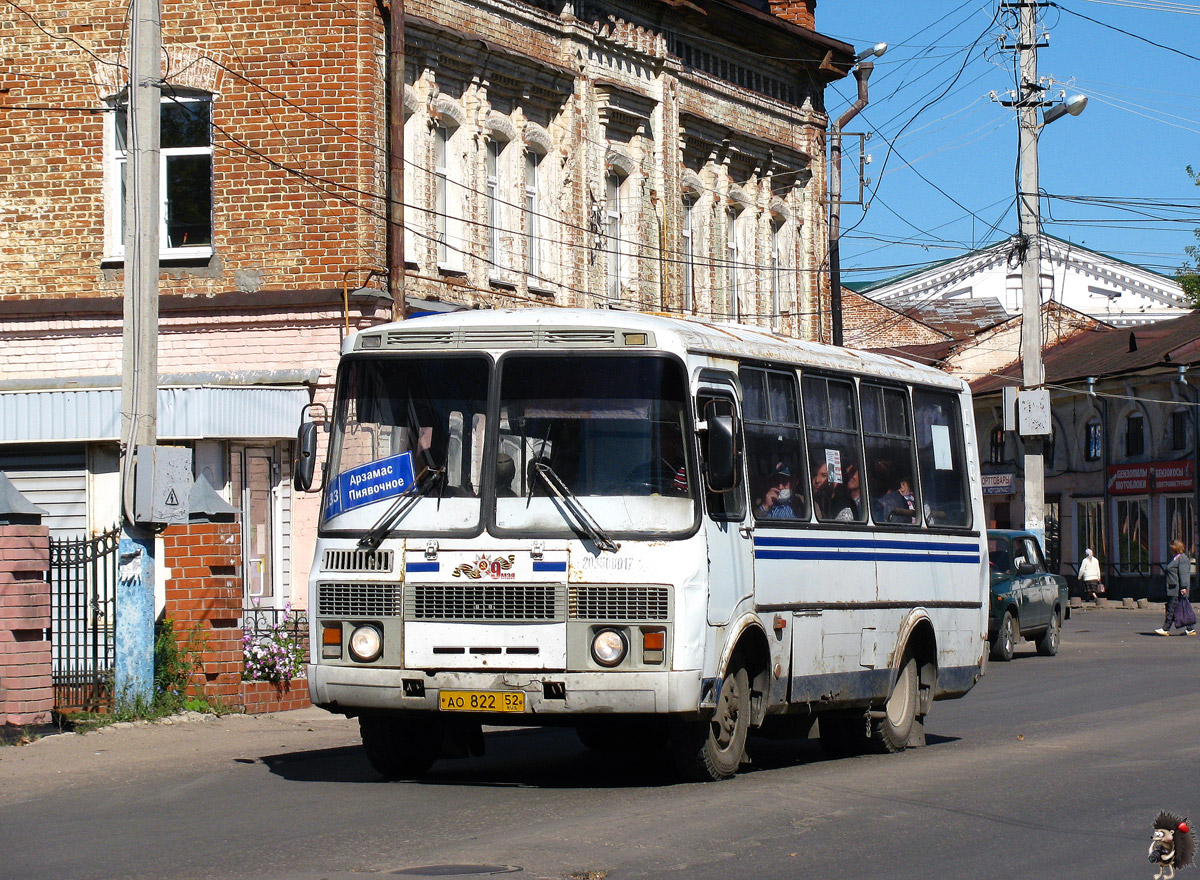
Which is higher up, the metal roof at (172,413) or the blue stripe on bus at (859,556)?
the metal roof at (172,413)

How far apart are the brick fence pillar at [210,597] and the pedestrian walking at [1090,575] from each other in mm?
36853

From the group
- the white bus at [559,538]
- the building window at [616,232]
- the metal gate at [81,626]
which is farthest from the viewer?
the building window at [616,232]

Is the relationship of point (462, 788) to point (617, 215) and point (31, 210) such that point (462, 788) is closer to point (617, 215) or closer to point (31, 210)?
point (31, 210)

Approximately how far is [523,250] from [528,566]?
17.1m

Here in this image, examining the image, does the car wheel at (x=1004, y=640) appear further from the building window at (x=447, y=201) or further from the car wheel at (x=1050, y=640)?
the building window at (x=447, y=201)

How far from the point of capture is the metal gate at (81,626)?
15.7 m

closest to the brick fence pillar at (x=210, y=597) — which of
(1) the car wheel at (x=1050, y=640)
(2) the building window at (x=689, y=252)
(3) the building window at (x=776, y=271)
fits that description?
(1) the car wheel at (x=1050, y=640)

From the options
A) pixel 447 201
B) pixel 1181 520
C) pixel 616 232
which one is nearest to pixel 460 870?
pixel 447 201

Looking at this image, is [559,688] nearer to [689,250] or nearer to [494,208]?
[494,208]

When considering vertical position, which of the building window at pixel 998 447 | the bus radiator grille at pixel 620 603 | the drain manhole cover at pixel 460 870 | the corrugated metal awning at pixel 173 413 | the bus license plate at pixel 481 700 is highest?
the corrugated metal awning at pixel 173 413

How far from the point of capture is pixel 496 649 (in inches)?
426

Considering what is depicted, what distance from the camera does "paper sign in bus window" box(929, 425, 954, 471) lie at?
48.5 ft

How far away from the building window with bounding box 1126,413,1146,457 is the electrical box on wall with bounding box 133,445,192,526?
41113mm

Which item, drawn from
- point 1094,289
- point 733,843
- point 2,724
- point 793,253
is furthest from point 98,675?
point 1094,289
